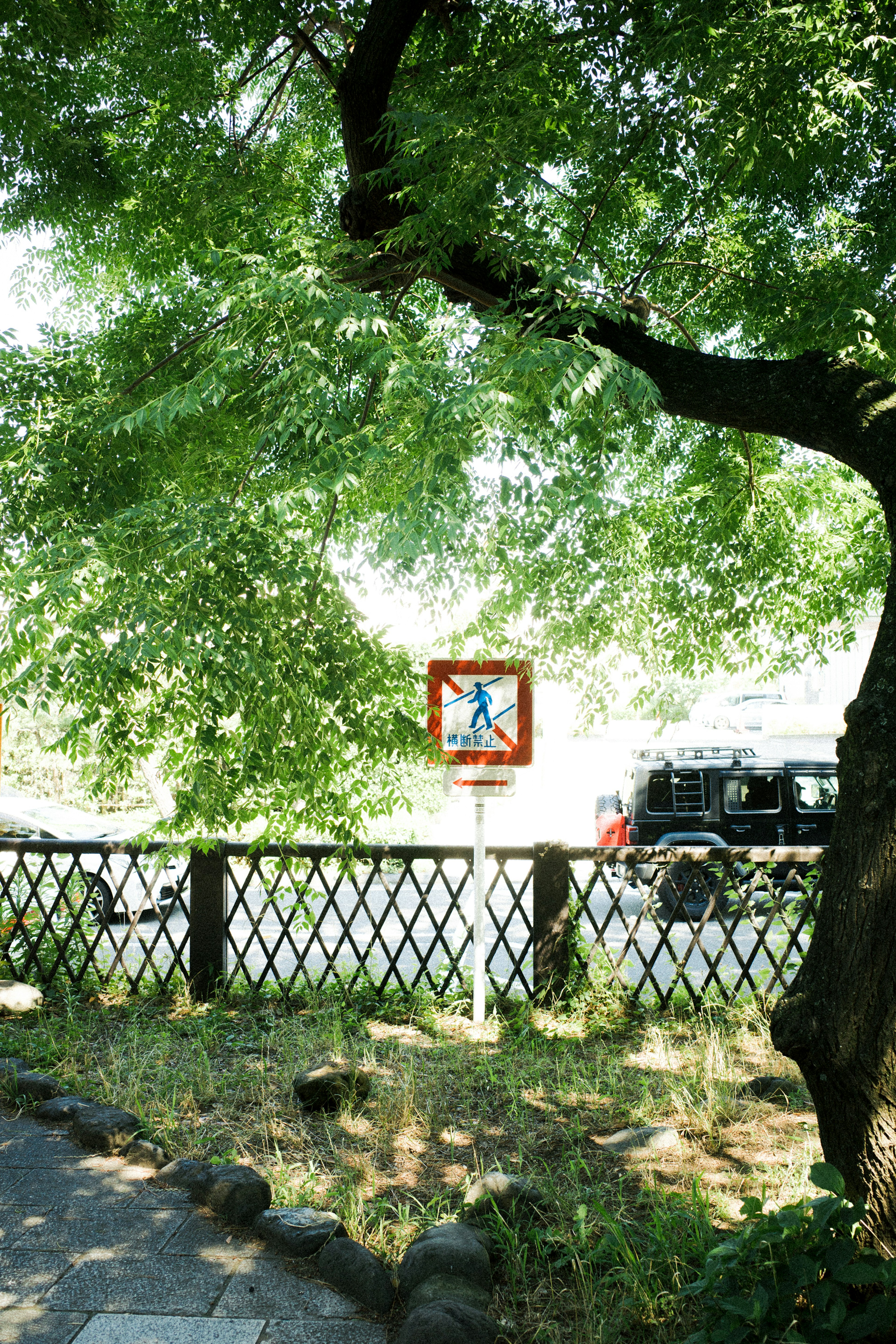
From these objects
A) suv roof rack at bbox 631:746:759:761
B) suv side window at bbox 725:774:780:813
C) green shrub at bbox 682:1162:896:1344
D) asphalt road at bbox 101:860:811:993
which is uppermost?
suv roof rack at bbox 631:746:759:761

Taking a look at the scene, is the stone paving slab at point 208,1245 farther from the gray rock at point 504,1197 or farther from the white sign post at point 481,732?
the white sign post at point 481,732

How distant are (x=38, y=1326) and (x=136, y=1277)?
36 centimetres

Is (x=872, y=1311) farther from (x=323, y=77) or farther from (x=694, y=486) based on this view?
(x=323, y=77)

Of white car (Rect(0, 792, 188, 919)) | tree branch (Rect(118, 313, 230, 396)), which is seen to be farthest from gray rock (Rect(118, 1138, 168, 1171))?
tree branch (Rect(118, 313, 230, 396))

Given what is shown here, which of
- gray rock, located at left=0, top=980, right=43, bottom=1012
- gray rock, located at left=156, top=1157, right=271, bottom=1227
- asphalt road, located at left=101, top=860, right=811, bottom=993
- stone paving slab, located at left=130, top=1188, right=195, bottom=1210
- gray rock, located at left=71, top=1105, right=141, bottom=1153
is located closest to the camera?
gray rock, located at left=156, top=1157, right=271, bottom=1227

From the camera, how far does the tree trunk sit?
268 centimetres

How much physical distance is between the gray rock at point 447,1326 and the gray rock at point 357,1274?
286 millimetres

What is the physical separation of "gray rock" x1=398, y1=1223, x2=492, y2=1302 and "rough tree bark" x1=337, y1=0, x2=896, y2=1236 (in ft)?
3.93

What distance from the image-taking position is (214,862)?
6.49 metres

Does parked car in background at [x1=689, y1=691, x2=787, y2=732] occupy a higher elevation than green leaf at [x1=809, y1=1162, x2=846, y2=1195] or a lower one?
higher

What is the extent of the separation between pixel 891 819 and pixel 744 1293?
144 cm

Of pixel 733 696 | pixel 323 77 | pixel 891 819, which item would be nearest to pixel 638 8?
pixel 323 77

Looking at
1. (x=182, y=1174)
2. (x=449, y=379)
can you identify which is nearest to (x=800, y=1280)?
(x=182, y=1174)

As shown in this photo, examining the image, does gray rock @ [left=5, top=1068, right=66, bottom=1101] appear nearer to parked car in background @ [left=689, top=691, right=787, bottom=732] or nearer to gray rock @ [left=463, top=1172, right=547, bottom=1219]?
gray rock @ [left=463, top=1172, right=547, bottom=1219]
